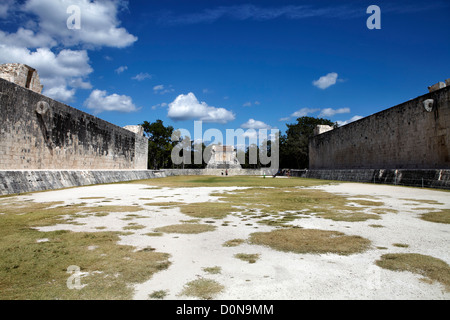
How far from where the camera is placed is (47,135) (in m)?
13.3

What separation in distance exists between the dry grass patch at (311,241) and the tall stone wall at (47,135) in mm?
11516

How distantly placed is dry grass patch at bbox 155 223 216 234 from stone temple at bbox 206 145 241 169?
4891 cm

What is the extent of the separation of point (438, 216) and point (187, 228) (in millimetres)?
4209

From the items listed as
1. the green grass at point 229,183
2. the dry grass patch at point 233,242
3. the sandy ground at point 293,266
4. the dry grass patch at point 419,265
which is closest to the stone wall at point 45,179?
the green grass at point 229,183

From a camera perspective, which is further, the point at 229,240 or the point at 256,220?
the point at 256,220

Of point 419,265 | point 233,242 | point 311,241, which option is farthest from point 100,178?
point 419,265

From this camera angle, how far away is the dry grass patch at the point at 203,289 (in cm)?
183

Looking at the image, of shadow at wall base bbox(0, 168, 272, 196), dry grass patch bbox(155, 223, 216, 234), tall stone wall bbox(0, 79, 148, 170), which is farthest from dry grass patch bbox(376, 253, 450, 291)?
tall stone wall bbox(0, 79, 148, 170)

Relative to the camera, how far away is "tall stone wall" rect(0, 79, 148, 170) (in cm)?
1084
